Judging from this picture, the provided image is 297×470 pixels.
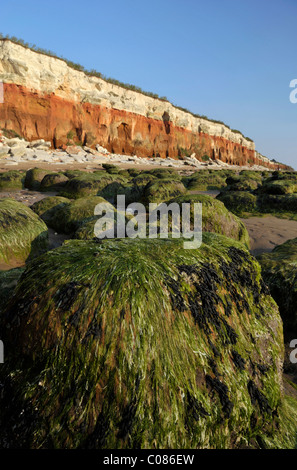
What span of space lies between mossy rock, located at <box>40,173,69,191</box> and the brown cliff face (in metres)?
17.1

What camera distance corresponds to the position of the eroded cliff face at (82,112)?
2580cm

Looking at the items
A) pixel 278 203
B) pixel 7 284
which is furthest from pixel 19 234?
pixel 278 203

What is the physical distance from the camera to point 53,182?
1326 centimetres

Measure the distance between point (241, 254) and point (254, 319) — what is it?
0.78m

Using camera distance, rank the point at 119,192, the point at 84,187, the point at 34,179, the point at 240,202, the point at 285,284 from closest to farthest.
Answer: the point at 285,284, the point at 240,202, the point at 84,187, the point at 119,192, the point at 34,179

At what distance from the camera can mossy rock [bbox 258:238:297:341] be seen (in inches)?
151

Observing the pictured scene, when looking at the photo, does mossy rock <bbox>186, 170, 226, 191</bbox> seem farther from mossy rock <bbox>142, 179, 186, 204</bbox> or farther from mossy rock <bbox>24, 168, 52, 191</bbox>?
mossy rock <bbox>24, 168, 52, 191</bbox>

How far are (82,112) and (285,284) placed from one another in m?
32.5

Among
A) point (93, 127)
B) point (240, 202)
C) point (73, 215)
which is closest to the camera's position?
point (73, 215)

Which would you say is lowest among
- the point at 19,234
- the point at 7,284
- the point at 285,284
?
the point at 285,284

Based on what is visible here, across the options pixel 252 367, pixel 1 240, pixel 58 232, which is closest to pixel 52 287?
pixel 252 367

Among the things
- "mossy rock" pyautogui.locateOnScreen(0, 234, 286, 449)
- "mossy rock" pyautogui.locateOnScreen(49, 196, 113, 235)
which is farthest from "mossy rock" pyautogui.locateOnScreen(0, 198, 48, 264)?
"mossy rock" pyautogui.locateOnScreen(0, 234, 286, 449)

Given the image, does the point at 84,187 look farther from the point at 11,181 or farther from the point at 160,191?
the point at 11,181

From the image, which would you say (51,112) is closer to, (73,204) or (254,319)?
(73,204)
